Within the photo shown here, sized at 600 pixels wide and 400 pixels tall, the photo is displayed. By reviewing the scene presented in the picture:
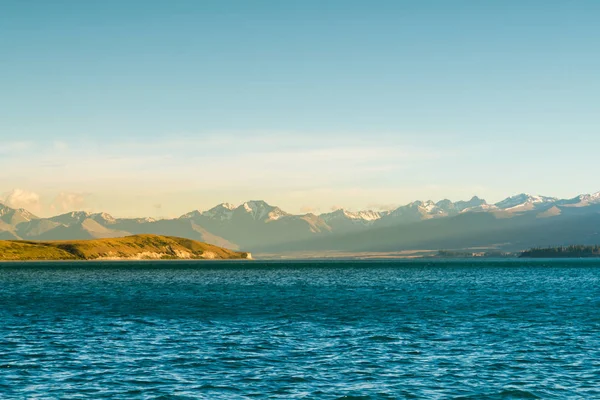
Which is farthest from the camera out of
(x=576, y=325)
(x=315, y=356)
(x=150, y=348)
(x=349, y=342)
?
(x=576, y=325)

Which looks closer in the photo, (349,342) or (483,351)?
(483,351)

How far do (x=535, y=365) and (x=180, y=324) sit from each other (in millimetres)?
39672

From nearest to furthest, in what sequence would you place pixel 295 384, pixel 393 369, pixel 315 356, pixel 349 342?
pixel 295 384 < pixel 393 369 < pixel 315 356 < pixel 349 342

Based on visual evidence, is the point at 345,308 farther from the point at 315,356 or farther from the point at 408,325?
the point at 315,356

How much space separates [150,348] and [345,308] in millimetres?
44063

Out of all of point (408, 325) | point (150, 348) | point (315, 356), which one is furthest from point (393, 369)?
point (408, 325)

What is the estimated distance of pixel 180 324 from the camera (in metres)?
76.4

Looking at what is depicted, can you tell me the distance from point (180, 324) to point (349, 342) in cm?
2257

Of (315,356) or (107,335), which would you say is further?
(107,335)

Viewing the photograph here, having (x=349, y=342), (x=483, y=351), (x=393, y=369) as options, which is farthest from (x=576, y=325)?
(x=393, y=369)

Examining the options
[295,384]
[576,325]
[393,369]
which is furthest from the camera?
[576,325]

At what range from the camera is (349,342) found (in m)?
62.1

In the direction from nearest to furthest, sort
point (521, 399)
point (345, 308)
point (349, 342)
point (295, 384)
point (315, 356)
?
1. point (521, 399)
2. point (295, 384)
3. point (315, 356)
4. point (349, 342)
5. point (345, 308)

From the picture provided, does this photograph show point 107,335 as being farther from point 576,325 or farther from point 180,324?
point 576,325
